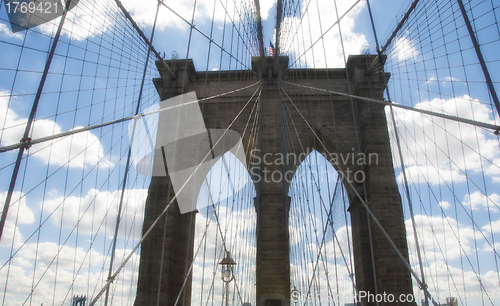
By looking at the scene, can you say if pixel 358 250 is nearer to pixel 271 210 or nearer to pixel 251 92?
pixel 271 210

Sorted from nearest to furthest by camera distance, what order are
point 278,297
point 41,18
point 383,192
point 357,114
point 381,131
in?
point 41,18 → point 278,297 → point 383,192 → point 381,131 → point 357,114

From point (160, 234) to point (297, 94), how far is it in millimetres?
6321

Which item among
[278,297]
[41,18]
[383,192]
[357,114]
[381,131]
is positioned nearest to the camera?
[41,18]

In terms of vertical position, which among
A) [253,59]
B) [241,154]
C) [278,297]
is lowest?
[278,297]

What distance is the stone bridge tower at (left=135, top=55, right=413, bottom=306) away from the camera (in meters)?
9.70

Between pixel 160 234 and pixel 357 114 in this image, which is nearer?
pixel 160 234

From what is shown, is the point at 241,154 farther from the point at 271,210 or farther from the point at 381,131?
the point at 381,131

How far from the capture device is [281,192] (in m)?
10.8

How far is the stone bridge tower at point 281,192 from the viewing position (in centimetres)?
970

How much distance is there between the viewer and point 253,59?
1262cm

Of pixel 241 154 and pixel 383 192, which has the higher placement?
pixel 241 154

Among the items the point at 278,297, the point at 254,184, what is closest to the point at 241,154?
the point at 254,184

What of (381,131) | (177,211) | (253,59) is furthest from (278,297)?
(253,59)

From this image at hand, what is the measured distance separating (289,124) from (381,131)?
9.58 ft
